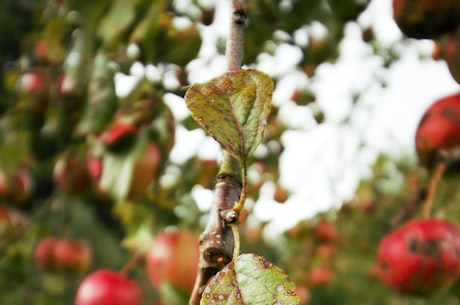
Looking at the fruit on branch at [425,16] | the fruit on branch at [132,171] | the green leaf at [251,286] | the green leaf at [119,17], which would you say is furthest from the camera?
the fruit on branch at [132,171]

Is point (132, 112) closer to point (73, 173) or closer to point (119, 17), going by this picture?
point (119, 17)

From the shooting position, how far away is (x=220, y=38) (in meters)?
1.29

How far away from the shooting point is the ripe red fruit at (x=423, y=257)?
753 millimetres

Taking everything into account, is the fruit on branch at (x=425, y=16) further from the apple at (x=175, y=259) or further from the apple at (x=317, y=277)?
the apple at (x=317, y=277)

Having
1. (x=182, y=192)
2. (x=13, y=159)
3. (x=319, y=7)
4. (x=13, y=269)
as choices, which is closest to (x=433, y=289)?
(x=319, y=7)

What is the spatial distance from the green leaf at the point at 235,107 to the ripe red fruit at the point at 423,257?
0.55 m

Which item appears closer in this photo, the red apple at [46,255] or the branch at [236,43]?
the branch at [236,43]

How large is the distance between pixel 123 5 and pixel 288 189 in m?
1.12

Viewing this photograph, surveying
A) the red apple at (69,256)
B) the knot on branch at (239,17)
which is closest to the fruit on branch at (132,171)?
the knot on branch at (239,17)

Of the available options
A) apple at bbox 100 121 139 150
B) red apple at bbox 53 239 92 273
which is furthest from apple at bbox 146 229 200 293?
red apple at bbox 53 239 92 273

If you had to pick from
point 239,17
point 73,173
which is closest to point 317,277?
point 73,173

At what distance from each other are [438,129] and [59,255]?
3.49 feet

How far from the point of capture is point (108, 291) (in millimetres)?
861

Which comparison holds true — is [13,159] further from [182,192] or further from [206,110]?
[206,110]
